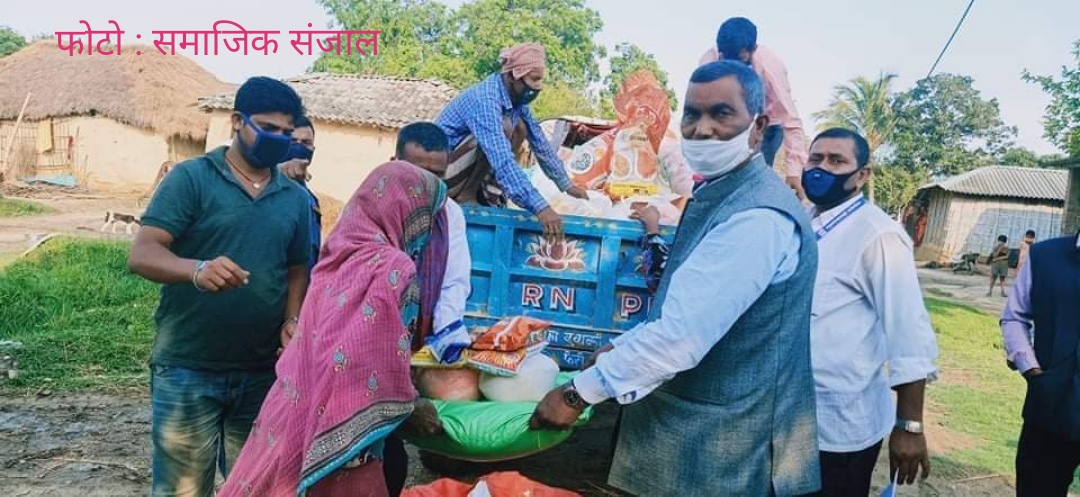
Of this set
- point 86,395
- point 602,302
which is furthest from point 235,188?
point 86,395

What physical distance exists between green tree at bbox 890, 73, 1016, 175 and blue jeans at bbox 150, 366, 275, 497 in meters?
38.8

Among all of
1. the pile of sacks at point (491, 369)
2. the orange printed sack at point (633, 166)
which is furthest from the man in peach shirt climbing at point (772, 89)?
the pile of sacks at point (491, 369)

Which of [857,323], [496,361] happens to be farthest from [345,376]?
[857,323]

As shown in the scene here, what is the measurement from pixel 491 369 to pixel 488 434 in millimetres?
260

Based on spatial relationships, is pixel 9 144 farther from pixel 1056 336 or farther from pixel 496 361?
pixel 1056 336

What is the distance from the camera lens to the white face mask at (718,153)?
5.90 feet

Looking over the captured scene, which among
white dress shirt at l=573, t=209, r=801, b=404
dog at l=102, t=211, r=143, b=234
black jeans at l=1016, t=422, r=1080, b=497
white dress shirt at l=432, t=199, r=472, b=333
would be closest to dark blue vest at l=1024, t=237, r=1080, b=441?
black jeans at l=1016, t=422, r=1080, b=497

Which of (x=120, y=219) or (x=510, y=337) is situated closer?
(x=510, y=337)

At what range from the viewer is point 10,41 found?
1670 inches

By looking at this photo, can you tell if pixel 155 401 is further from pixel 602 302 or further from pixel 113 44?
pixel 113 44

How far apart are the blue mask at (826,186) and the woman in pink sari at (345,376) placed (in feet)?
4.63

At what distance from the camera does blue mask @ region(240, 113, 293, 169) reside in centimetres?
242

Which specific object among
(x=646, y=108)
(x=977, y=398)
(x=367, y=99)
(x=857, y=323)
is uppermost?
(x=367, y=99)

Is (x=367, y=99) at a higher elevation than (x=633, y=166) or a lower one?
higher
